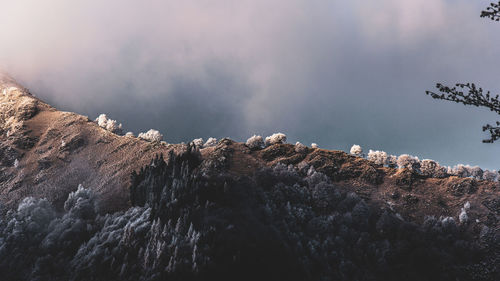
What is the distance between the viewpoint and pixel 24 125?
286 ft

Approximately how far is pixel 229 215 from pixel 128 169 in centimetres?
3402

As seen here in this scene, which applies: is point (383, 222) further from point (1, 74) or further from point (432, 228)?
point (1, 74)

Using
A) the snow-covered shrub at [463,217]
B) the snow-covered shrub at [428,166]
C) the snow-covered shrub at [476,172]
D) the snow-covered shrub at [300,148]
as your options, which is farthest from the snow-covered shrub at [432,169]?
the snow-covered shrub at [300,148]

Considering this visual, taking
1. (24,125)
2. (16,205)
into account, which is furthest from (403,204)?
(24,125)

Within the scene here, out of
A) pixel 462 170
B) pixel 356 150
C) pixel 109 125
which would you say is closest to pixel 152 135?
pixel 109 125

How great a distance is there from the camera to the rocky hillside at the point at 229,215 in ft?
135

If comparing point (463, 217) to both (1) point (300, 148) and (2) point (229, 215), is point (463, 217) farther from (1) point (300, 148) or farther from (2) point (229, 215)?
(2) point (229, 215)

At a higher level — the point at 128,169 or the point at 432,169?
the point at 432,169

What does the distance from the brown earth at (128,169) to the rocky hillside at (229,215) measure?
1.08 ft

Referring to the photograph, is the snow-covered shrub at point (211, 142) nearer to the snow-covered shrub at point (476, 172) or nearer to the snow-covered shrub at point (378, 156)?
the snow-covered shrub at point (378, 156)

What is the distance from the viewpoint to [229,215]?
46.3 metres

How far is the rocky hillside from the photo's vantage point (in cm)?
4116

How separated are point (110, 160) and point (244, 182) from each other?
117 ft

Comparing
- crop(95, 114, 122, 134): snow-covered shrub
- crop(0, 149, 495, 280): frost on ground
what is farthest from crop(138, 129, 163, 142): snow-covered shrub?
crop(0, 149, 495, 280): frost on ground
